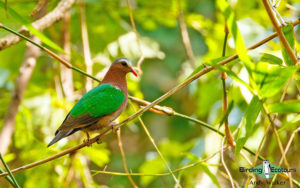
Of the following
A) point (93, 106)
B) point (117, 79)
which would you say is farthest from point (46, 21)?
point (117, 79)

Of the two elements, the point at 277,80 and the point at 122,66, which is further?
the point at 122,66

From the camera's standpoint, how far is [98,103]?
304cm

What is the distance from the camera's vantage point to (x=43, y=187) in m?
3.71

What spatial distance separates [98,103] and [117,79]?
38cm

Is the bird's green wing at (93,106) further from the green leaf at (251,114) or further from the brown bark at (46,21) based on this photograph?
the green leaf at (251,114)

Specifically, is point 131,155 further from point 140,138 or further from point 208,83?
point 208,83

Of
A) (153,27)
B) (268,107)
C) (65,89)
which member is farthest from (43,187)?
(268,107)

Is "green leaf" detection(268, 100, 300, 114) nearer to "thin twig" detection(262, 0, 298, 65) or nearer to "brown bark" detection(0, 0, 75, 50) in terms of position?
"thin twig" detection(262, 0, 298, 65)

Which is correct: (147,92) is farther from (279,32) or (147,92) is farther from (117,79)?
(279,32)

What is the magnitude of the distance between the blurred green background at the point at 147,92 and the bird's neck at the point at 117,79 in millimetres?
668

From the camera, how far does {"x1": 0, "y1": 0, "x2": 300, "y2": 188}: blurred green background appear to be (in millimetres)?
3686

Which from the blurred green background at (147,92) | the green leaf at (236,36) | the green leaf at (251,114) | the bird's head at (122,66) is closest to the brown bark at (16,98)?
the blurred green background at (147,92)

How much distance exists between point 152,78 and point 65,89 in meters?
1.76

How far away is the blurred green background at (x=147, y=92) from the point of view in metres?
3.69
